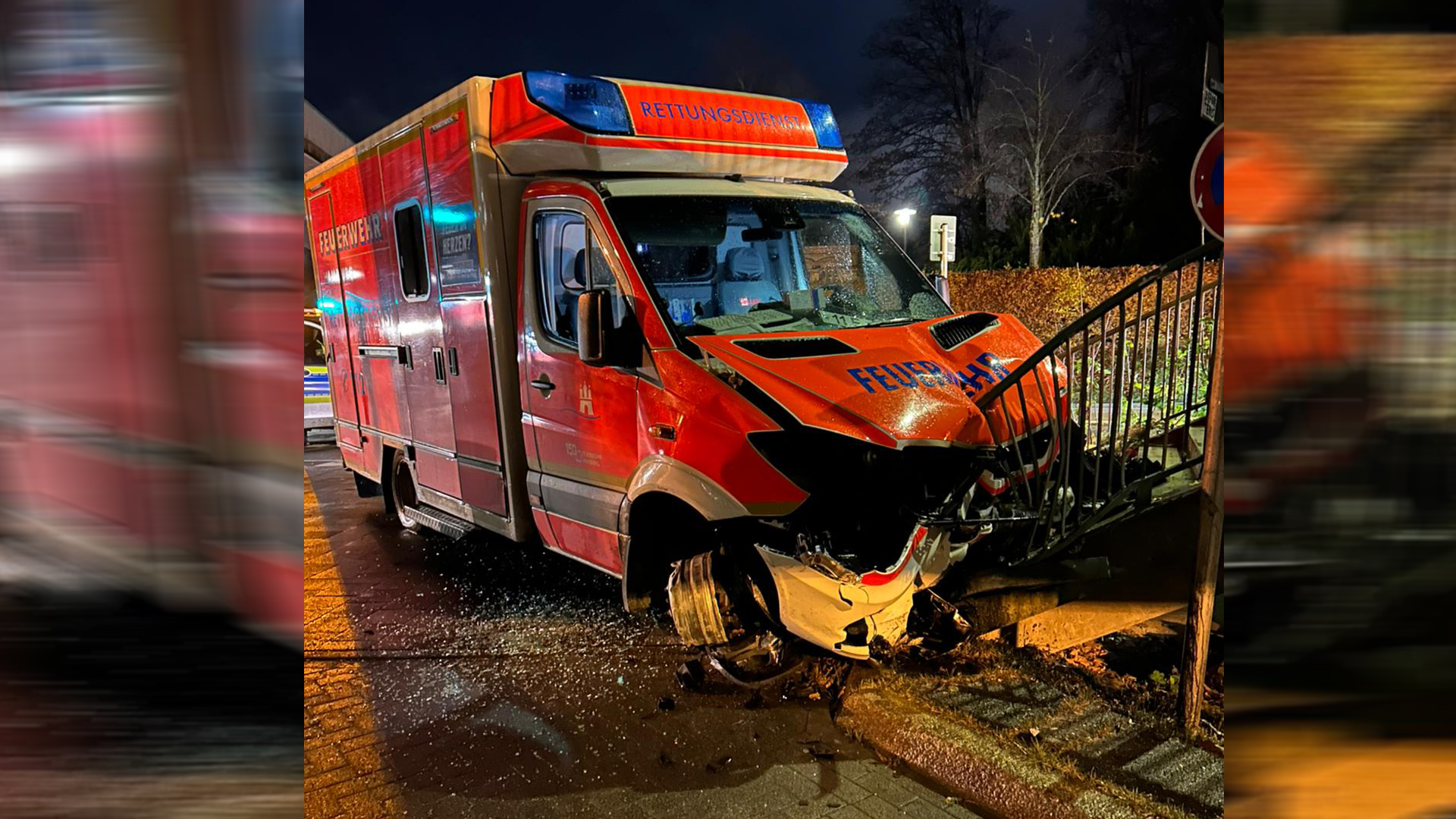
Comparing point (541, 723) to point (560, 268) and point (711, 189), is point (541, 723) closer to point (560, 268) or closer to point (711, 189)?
point (560, 268)

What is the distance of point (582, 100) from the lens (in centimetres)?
466

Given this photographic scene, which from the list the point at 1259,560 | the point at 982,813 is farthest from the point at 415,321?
A: the point at 1259,560

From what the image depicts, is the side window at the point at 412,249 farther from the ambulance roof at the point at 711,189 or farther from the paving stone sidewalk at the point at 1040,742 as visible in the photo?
the paving stone sidewalk at the point at 1040,742

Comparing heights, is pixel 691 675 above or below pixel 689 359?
below

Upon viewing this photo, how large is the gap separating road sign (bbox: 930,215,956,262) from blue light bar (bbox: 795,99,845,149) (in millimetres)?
5413

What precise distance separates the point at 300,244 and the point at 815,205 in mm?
4166

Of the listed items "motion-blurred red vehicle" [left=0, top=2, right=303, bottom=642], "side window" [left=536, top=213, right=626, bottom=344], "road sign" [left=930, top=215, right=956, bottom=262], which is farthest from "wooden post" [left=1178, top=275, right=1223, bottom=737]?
"road sign" [left=930, top=215, right=956, bottom=262]

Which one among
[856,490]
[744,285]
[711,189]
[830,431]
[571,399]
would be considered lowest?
[856,490]

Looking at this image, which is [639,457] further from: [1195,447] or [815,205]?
[1195,447]

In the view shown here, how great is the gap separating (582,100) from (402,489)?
13.1 feet

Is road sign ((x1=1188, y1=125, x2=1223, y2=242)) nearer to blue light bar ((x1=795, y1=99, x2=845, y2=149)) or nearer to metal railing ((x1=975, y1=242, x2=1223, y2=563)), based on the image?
metal railing ((x1=975, y1=242, x2=1223, y2=563))

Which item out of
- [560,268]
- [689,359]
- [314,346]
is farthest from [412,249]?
[314,346]

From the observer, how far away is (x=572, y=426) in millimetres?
4676

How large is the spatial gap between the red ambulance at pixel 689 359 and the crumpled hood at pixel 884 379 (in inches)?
0.5
